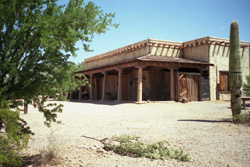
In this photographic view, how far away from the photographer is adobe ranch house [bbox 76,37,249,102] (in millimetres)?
16500

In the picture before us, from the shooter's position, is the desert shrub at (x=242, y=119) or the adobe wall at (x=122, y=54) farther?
the adobe wall at (x=122, y=54)

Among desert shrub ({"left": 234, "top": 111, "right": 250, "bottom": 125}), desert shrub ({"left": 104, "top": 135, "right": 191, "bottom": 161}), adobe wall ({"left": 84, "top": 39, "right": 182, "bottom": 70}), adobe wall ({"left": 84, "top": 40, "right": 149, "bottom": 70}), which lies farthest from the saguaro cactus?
adobe wall ({"left": 84, "top": 40, "right": 149, "bottom": 70})

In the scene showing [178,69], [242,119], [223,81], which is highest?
[178,69]

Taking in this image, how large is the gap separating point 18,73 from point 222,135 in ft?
17.1

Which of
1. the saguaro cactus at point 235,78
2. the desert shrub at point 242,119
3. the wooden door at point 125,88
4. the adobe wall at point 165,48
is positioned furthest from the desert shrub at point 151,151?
the wooden door at point 125,88

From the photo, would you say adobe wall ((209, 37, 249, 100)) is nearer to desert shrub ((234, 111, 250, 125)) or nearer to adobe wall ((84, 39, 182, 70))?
adobe wall ((84, 39, 182, 70))

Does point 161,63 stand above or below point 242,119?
above

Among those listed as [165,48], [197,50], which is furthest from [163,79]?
[197,50]

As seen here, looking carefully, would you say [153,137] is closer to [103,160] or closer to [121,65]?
[103,160]

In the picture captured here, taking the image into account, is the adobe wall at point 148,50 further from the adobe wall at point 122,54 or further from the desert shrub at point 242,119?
the desert shrub at point 242,119

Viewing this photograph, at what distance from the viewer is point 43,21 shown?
121 inches

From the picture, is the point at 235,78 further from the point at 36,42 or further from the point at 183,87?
the point at 183,87

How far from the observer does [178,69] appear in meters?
18.0

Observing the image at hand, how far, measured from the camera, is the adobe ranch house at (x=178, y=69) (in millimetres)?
16500
